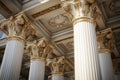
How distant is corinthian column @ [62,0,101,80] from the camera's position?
5.30 meters

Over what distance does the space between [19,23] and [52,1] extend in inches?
79.3

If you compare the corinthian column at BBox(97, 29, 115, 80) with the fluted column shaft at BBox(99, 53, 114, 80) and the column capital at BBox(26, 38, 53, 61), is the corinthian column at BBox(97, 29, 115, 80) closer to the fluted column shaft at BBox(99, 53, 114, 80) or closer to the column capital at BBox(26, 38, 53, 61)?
the fluted column shaft at BBox(99, 53, 114, 80)

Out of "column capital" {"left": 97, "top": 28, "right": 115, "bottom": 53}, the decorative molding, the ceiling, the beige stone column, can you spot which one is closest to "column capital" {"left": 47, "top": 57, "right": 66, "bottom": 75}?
the ceiling

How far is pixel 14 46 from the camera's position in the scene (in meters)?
8.02

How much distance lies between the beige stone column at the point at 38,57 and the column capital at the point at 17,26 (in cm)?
155

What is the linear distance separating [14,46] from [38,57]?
2.49 metres

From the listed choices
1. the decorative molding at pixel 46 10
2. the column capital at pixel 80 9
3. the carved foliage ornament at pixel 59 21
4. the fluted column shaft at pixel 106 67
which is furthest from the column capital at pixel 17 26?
the fluted column shaft at pixel 106 67

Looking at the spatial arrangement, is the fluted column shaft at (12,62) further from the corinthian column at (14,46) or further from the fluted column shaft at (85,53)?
the fluted column shaft at (85,53)

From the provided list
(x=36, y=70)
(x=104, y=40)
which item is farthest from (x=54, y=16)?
(x=36, y=70)

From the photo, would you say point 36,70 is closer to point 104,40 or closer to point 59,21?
point 59,21

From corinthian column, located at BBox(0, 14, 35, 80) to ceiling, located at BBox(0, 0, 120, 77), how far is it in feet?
1.78

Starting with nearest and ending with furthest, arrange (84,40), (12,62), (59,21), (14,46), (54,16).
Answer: (84,40), (12,62), (14,46), (54,16), (59,21)

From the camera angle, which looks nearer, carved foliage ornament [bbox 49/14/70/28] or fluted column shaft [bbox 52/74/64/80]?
carved foliage ornament [bbox 49/14/70/28]

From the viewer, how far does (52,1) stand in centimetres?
823
